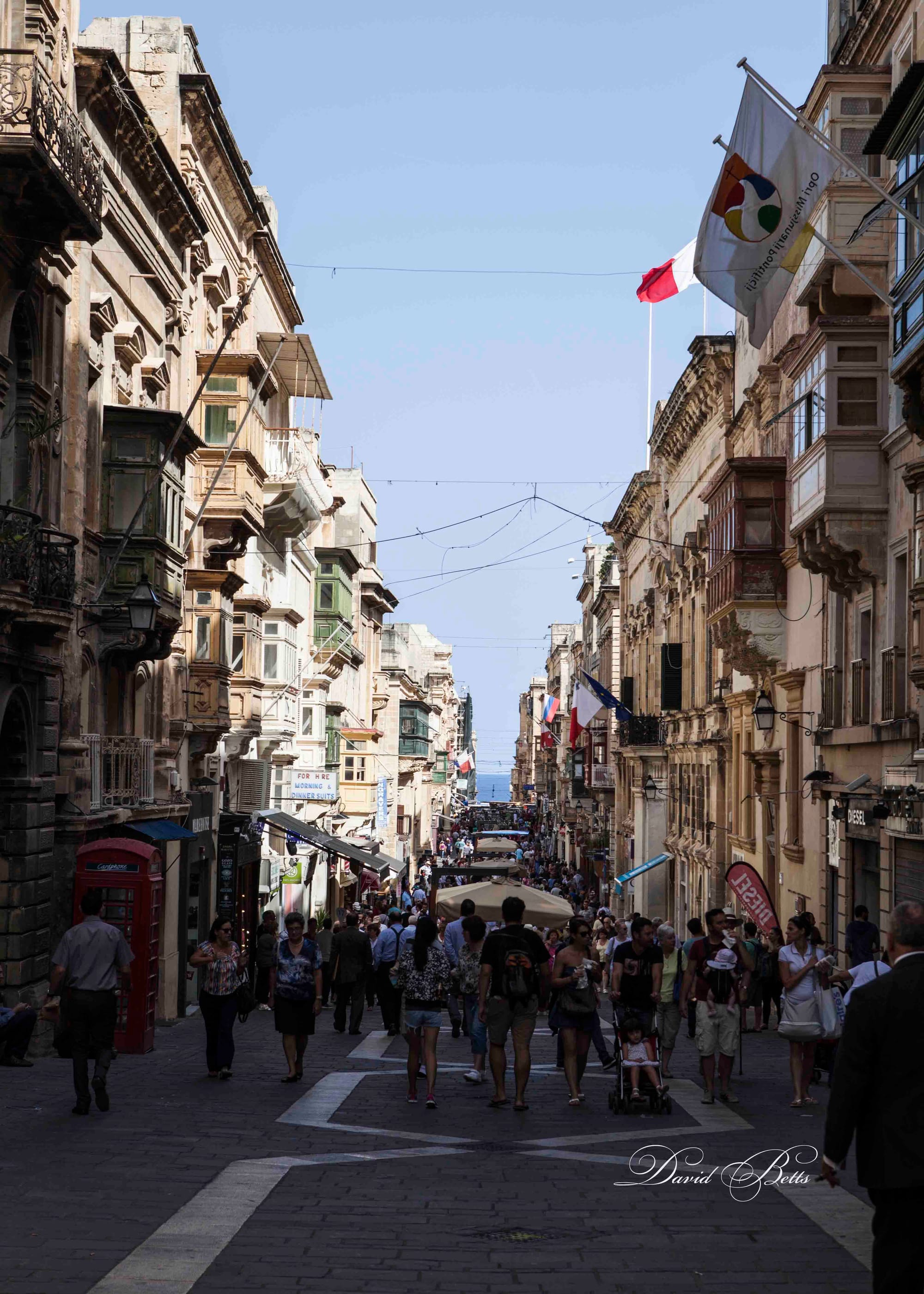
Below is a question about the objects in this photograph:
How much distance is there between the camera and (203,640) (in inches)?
1225

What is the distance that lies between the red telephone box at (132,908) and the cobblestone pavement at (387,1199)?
108 inches

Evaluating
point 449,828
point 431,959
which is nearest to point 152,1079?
point 431,959

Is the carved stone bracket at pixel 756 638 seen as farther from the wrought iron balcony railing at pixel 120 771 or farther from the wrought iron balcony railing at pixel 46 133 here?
the wrought iron balcony railing at pixel 46 133

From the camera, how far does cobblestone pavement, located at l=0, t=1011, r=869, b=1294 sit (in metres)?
7.70

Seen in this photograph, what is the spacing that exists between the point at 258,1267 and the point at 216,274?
28825 millimetres

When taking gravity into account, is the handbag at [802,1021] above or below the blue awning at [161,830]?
below

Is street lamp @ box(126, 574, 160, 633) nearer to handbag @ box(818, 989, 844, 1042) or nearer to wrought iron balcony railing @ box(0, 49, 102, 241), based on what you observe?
wrought iron balcony railing @ box(0, 49, 102, 241)

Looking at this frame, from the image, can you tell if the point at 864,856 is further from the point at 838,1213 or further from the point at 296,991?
the point at 838,1213

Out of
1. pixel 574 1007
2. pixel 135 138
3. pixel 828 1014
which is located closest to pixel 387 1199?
pixel 574 1007

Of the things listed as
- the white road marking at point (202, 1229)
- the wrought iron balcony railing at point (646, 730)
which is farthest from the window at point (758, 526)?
the white road marking at point (202, 1229)

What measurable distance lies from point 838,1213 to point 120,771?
16.0 meters

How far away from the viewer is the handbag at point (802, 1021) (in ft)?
45.8

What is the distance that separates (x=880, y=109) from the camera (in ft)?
80.2

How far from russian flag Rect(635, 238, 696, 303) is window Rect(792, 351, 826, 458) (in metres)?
3.98
